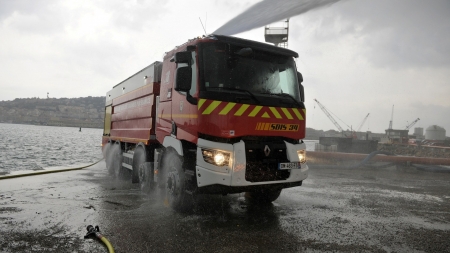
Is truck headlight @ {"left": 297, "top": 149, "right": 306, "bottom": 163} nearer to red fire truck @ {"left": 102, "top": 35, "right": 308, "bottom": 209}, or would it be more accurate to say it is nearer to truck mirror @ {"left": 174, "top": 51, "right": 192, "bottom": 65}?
red fire truck @ {"left": 102, "top": 35, "right": 308, "bottom": 209}

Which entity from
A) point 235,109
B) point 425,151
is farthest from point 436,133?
point 235,109

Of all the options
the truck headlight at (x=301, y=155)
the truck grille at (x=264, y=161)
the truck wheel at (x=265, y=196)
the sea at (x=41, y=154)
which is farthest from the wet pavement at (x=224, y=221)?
the sea at (x=41, y=154)

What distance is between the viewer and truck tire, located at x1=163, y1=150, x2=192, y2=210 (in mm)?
5449

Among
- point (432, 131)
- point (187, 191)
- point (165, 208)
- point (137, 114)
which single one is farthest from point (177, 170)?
point (432, 131)

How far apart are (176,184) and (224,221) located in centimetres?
108

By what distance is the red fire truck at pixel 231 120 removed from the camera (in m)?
4.85

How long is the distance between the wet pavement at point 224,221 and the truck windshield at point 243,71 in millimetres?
2270

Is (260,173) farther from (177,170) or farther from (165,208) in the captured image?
(165,208)

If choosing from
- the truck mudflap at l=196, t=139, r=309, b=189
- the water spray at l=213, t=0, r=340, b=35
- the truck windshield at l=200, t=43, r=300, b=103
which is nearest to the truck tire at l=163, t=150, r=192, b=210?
the truck mudflap at l=196, t=139, r=309, b=189

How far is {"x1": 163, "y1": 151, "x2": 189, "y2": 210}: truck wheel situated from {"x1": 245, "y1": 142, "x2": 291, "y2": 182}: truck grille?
127 centimetres

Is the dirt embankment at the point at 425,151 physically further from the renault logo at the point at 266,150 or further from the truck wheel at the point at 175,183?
the truck wheel at the point at 175,183

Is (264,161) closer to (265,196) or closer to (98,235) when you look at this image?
(265,196)

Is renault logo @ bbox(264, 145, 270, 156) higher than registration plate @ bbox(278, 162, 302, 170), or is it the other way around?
renault logo @ bbox(264, 145, 270, 156)

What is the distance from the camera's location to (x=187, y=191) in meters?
5.37
